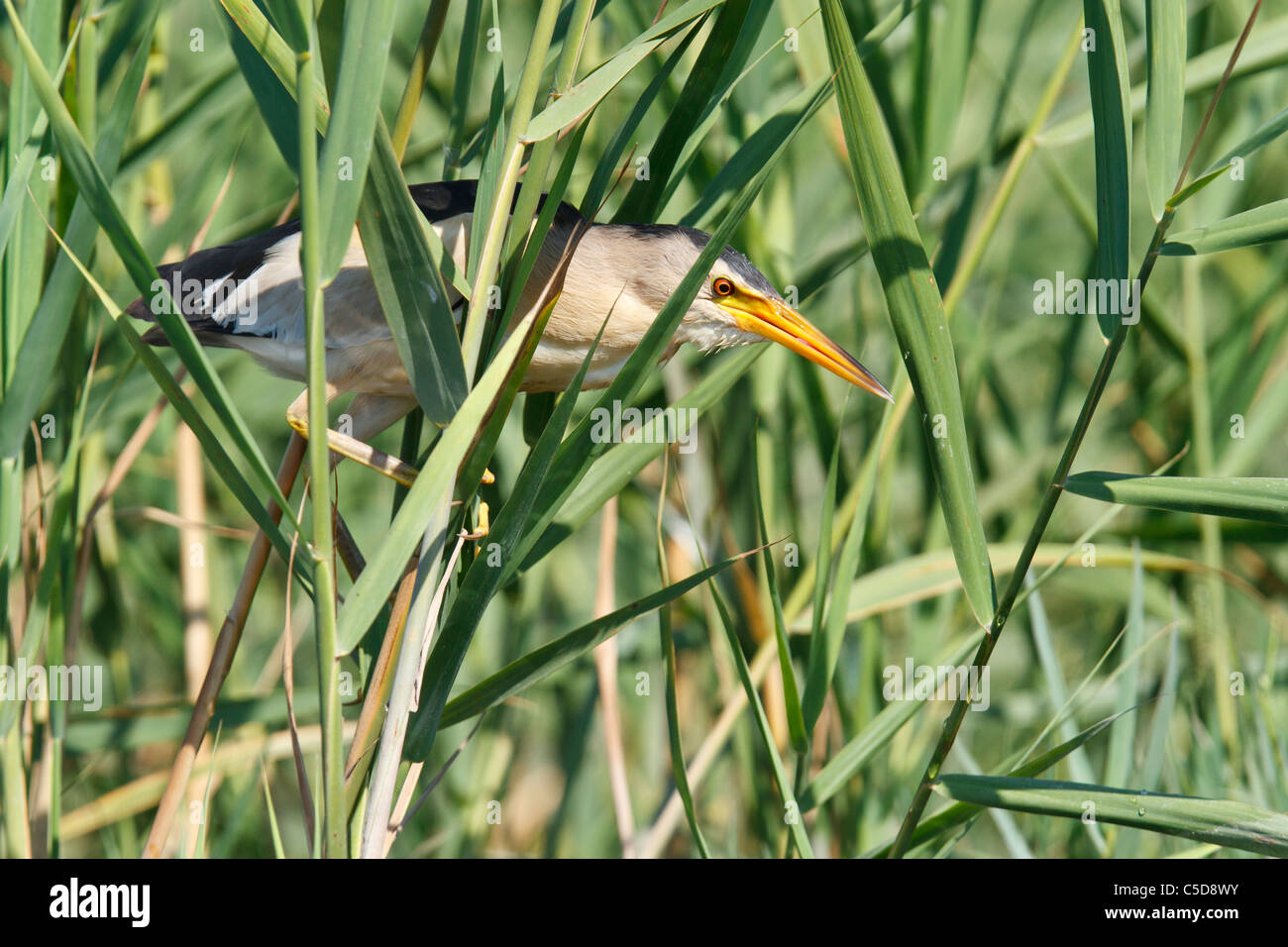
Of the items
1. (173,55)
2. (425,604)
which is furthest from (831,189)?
(425,604)

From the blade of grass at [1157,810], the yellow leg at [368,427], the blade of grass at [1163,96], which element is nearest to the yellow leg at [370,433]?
the yellow leg at [368,427]

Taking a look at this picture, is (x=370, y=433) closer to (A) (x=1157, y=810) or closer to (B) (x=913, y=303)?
(B) (x=913, y=303)

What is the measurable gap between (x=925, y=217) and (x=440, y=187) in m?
0.89

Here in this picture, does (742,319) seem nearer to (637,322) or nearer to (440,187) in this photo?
(637,322)

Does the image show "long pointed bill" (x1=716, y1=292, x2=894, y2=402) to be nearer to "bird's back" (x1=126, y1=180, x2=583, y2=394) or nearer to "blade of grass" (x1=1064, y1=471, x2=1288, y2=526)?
"bird's back" (x1=126, y1=180, x2=583, y2=394)

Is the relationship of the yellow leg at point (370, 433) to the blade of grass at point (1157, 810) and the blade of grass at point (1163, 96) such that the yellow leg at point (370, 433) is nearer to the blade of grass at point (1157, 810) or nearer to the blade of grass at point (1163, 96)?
the blade of grass at point (1157, 810)

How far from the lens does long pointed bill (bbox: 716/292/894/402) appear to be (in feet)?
5.19

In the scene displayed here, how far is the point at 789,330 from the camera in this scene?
63.2 inches

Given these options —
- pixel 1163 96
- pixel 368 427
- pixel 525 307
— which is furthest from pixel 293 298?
pixel 1163 96

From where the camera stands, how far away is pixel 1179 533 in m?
2.13
